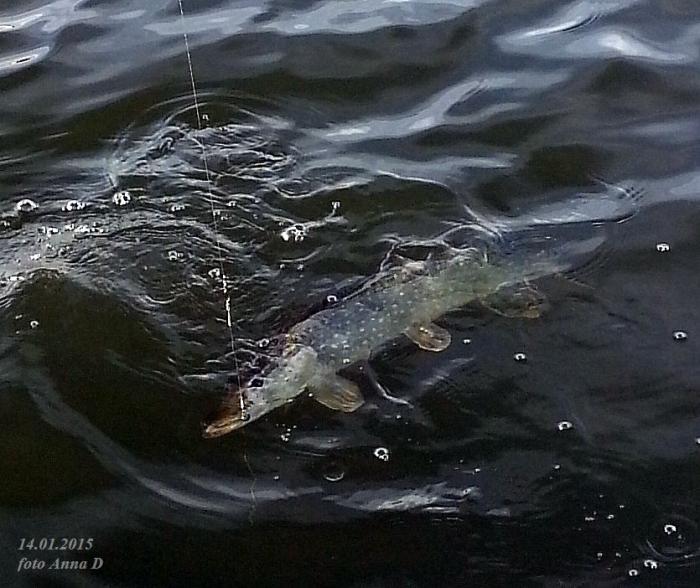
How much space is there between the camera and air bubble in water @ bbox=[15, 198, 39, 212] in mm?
4652

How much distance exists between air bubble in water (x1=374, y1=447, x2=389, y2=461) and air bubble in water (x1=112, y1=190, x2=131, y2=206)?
75.5 inches

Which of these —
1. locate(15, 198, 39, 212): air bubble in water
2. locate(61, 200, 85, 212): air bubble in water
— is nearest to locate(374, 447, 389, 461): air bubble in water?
locate(61, 200, 85, 212): air bubble in water

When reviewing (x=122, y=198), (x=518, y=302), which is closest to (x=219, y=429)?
(x=518, y=302)

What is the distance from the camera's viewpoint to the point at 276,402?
3670mm

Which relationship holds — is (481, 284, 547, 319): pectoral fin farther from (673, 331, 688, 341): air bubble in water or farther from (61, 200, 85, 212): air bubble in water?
(61, 200, 85, 212): air bubble in water

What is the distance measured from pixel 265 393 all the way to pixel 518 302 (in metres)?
1.16

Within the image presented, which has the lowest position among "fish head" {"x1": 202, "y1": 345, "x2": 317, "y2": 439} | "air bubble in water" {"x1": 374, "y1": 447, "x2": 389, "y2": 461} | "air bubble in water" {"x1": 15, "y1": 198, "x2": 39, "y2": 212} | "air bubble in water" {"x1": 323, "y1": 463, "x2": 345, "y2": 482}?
"air bubble in water" {"x1": 374, "y1": 447, "x2": 389, "y2": 461}

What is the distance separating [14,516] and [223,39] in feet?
11.6

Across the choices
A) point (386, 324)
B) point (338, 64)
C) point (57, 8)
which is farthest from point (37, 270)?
point (57, 8)

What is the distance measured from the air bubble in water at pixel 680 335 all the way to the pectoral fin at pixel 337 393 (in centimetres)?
130

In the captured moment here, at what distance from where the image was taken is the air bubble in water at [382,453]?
3498 mm

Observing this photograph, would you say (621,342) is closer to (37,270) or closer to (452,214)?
(452,214)

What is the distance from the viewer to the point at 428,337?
390 cm

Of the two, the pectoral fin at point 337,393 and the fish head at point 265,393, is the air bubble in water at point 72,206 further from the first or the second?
the pectoral fin at point 337,393
